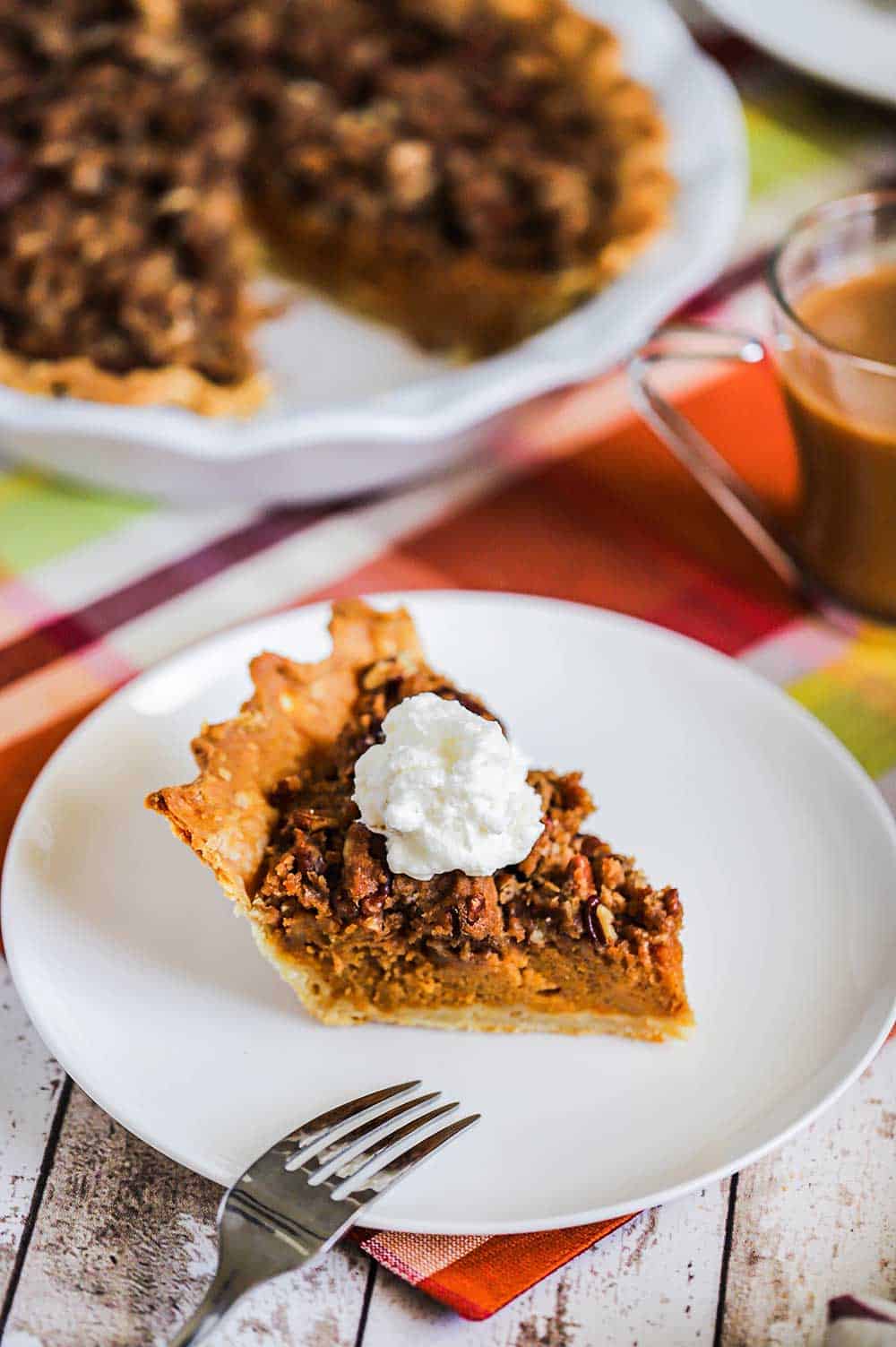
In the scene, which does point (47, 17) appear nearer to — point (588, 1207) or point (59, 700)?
point (59, 700)

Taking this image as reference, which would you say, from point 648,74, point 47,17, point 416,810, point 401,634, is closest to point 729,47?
point 648,74

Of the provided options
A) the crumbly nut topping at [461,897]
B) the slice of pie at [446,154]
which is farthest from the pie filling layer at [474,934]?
the slice of pie at [446,154]

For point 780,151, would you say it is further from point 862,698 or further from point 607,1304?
point 607,1304

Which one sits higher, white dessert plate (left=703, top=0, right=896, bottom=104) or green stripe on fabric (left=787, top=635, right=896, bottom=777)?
white dessert plate (left=703, top=0, right=896, bottom=104)

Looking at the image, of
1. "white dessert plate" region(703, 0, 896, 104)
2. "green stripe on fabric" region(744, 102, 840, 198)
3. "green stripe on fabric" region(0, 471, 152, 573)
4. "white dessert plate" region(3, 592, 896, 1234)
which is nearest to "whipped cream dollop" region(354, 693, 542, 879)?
"white dessert plate" region(3, 592, 896, 1234)

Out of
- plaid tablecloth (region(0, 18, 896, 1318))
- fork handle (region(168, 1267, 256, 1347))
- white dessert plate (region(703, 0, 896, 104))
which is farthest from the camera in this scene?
white dessert plate (region(703, 0, 896, 104))

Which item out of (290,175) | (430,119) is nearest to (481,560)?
(430,119)

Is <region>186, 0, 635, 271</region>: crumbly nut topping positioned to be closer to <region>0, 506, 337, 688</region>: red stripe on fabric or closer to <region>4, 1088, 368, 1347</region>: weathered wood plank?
<region>0, 506, 337, 688</region>: red stripe on fabric

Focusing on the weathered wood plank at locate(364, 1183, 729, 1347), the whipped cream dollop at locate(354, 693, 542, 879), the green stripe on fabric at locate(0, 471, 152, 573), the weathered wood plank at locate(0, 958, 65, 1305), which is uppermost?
the whipped cream dollop at locate(354, 693, 542, 879)
